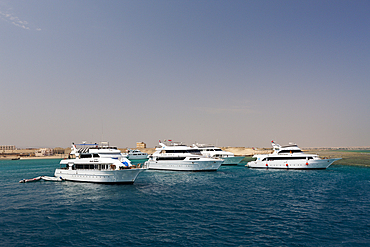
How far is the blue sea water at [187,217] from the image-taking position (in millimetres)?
16672

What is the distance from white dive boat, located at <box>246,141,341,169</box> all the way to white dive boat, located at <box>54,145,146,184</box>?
42516 millimetres

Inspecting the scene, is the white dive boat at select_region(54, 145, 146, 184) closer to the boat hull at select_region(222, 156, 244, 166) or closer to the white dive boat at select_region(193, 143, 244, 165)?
the white dive boat at select_region(193, 143, 244, 165)

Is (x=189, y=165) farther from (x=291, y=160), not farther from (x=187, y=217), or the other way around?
(x=187, y=217)

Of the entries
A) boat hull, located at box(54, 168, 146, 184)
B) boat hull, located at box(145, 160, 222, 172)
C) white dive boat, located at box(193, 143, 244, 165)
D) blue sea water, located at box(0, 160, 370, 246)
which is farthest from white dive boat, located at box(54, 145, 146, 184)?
white dive boat, located at box(193, 143, 244, 165)

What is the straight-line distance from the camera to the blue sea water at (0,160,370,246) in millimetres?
16672

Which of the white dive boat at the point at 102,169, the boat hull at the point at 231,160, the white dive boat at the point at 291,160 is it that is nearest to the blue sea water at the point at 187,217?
the white dive boat at the point at 102,169

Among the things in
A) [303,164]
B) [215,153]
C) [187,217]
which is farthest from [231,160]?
[187,217]

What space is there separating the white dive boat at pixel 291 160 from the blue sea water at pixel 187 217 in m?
26.8

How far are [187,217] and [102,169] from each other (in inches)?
871

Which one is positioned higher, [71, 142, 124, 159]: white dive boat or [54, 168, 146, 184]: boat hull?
[71, 142, 124, 159]: white dive boat

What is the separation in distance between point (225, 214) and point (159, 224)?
22.4 ft

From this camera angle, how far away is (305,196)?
30.1 metres

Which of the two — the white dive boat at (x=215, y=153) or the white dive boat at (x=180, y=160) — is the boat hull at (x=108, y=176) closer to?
the white dive boat at (x=180, y=160)

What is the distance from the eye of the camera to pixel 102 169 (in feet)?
125
